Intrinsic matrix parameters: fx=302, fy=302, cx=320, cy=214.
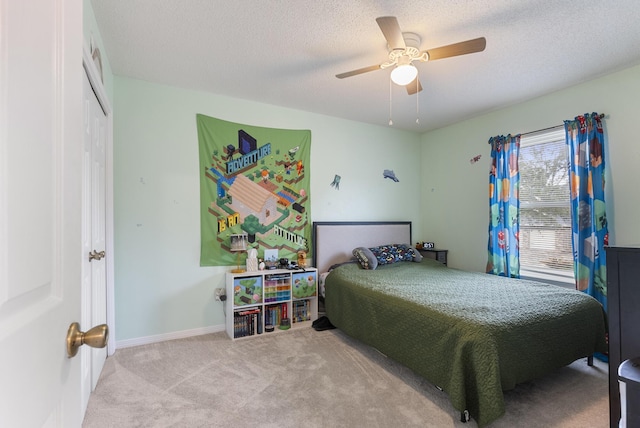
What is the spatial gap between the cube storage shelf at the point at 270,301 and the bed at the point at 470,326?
33 cm

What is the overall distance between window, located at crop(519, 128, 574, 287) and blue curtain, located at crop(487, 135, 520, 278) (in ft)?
0.38

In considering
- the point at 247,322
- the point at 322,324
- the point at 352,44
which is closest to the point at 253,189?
the point at 247,322

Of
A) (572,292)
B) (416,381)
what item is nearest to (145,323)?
(416,381)

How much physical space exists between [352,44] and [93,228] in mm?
2263

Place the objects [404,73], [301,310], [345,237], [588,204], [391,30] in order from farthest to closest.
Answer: [345,237]
[301,310]
[588,204]
[404,73]
[391,30]

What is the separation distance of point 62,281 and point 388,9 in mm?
2122

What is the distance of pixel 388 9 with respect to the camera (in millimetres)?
1882

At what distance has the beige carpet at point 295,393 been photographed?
5.87 feet

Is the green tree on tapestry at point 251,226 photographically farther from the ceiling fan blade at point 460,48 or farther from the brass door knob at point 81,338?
the brass door knob at point 81,338

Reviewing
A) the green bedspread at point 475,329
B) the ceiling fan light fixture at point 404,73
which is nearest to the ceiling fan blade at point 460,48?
the ceiling fan light fixture at point 404,73

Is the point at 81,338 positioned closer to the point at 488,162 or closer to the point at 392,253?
the point at 392,253

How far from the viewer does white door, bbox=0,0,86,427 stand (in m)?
0.43

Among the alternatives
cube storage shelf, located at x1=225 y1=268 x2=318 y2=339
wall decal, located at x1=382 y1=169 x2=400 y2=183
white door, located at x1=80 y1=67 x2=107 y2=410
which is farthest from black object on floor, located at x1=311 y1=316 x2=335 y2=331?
wall decal, located at x1=382 y1=169 x2=400 y2=183

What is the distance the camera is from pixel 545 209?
3.20 m
